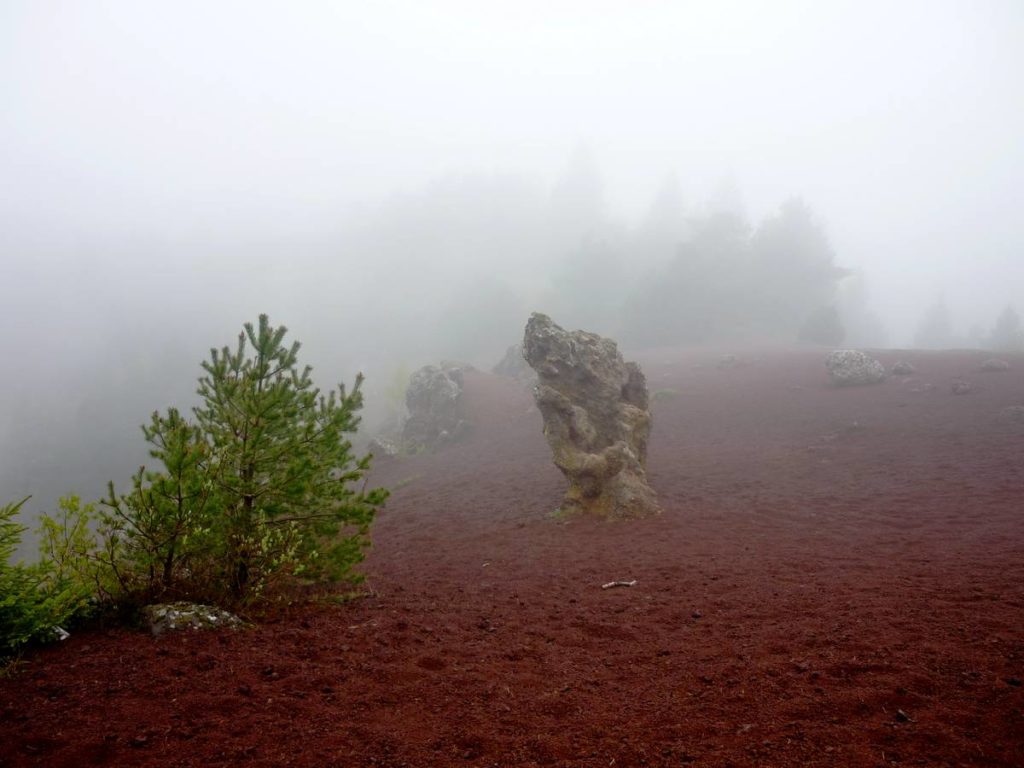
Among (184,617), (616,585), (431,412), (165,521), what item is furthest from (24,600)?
(431,412)

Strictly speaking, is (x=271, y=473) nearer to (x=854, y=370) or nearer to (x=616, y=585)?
(x=616, y=585)

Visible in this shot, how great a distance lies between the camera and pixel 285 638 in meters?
5.00

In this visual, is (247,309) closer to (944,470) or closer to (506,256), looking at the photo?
(506,256)

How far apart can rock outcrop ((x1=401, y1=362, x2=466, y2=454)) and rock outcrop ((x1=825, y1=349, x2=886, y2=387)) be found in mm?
19834

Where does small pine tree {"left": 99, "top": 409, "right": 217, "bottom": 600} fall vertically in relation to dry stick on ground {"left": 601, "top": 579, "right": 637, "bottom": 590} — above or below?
above

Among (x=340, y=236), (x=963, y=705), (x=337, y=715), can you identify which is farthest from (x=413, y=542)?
(x=340, y=236)

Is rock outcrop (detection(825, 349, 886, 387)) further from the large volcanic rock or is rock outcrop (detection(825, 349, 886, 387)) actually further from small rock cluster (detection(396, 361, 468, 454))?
small rock cluster (detection(396, 361, 468, 454))

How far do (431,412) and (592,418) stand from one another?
52.6 ft

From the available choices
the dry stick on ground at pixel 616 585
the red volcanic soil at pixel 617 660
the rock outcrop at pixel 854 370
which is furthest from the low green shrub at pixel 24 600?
the rock outcrop at pixel 854 370

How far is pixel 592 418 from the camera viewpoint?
591 inches

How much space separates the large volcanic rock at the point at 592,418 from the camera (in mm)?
12867

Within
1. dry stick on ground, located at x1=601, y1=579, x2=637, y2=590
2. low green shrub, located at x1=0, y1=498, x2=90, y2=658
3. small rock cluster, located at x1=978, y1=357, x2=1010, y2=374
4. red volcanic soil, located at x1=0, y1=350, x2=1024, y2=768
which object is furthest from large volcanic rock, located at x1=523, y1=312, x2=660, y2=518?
small rock cluster, located at x1=978, y1=357, x2=1010, y2=374

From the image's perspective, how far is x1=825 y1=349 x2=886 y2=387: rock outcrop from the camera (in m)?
23.7

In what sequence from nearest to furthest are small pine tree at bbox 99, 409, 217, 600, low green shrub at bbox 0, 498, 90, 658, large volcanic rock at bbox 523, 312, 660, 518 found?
low green shrub at bbox 0, 498, 90, 658, small pine tree at bbox 99, 409, 217, 600, large volcanic rock at bbox 523, 312, 660, 518
